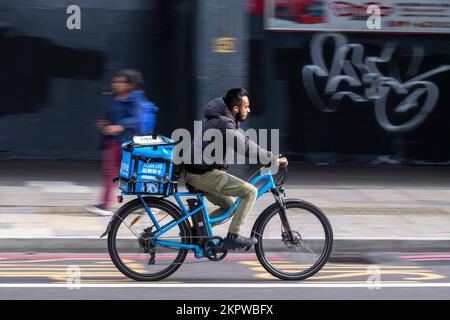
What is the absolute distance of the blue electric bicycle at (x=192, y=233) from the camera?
7.78 metres

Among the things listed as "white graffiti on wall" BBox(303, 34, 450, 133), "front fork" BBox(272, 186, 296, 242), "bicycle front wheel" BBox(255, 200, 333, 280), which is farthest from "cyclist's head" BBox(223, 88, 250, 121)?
"white graffiti on wall" BBox(303, 34, 450, 133)

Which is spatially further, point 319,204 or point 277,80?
point 277,80

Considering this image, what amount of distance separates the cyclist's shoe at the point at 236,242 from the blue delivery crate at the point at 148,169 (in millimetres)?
593

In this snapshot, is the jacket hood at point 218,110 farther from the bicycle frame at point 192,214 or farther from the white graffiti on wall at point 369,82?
the white graffiti on wall at point 369,82

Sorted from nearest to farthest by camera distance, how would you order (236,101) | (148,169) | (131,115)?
Result: (148,169) → (236,101) → (131,115)

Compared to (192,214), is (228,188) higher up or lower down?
higher up

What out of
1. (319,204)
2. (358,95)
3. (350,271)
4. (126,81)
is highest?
(126,81)

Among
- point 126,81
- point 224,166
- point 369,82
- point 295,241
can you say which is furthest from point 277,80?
point 224,166

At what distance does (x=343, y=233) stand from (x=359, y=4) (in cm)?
547

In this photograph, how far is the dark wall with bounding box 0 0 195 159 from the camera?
1442cm

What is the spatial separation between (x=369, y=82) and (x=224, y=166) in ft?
24.0

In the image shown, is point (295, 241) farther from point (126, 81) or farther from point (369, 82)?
point (369, 82)

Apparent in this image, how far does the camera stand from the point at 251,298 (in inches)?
287

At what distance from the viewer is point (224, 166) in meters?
7.86
